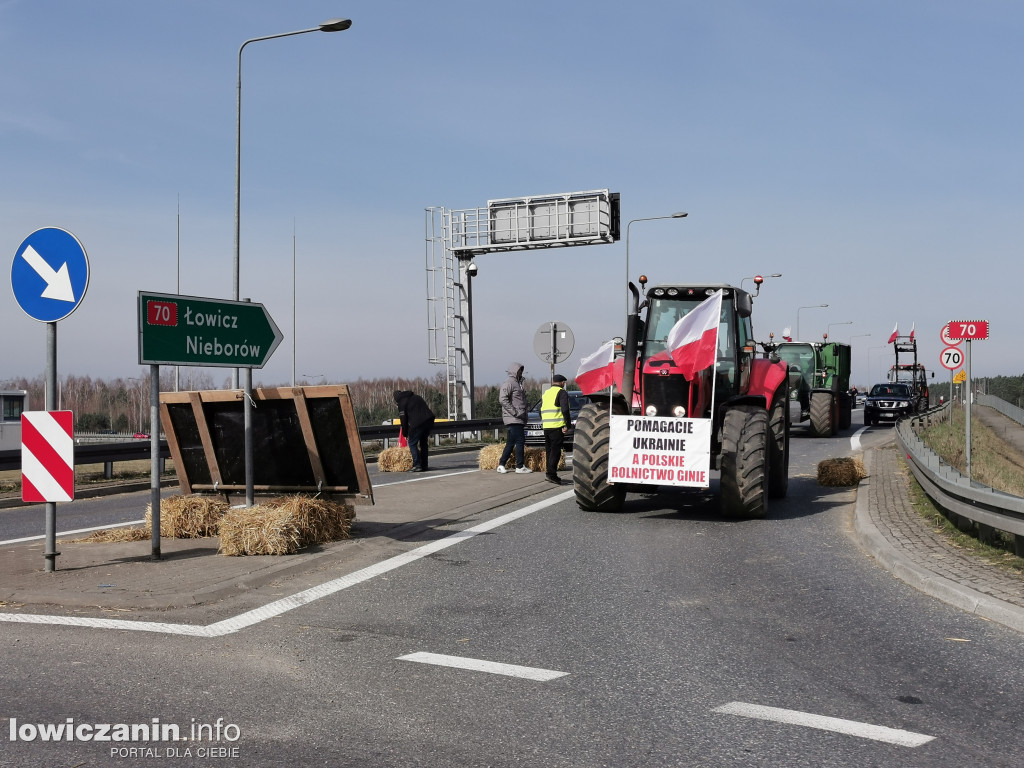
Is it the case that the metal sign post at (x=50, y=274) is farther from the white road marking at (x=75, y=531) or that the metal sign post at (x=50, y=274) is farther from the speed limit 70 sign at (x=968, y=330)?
the speed limit 70 sign at (x=968, y=330)

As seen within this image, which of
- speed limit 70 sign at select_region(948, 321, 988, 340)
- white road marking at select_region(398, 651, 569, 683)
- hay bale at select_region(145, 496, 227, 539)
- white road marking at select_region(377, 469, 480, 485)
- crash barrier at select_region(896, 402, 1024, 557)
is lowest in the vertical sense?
white road marking at select_region(377, 469, 480, 485)

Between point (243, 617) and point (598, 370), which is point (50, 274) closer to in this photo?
point (243, 617)

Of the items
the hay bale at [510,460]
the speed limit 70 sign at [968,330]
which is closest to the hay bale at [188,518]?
the hay bale at [510,460]

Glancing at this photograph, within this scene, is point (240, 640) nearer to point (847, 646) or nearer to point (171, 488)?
point (847, 646)

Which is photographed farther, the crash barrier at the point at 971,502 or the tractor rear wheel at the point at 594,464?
the tractor rear wheel at the point at 594,464

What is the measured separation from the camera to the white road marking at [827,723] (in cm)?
434

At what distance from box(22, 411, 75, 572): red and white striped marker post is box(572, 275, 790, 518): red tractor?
6225mm

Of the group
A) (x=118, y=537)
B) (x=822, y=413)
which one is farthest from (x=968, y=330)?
(x=822, y=413)

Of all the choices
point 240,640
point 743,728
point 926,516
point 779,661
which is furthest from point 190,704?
point 926,516

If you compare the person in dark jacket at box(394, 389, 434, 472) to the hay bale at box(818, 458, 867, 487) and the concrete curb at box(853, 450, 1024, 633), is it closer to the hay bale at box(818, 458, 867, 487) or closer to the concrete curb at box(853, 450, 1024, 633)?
the hay bale at box(818, 458, 867, 487)

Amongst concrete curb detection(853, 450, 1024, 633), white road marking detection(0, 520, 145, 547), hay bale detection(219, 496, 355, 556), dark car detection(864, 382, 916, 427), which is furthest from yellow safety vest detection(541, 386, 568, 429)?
dark car detection(864, 382, 916, 427)

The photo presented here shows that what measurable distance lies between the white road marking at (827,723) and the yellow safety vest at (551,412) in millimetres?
11451

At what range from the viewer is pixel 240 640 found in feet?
20.2

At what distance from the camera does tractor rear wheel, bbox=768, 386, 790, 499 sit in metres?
13.8
